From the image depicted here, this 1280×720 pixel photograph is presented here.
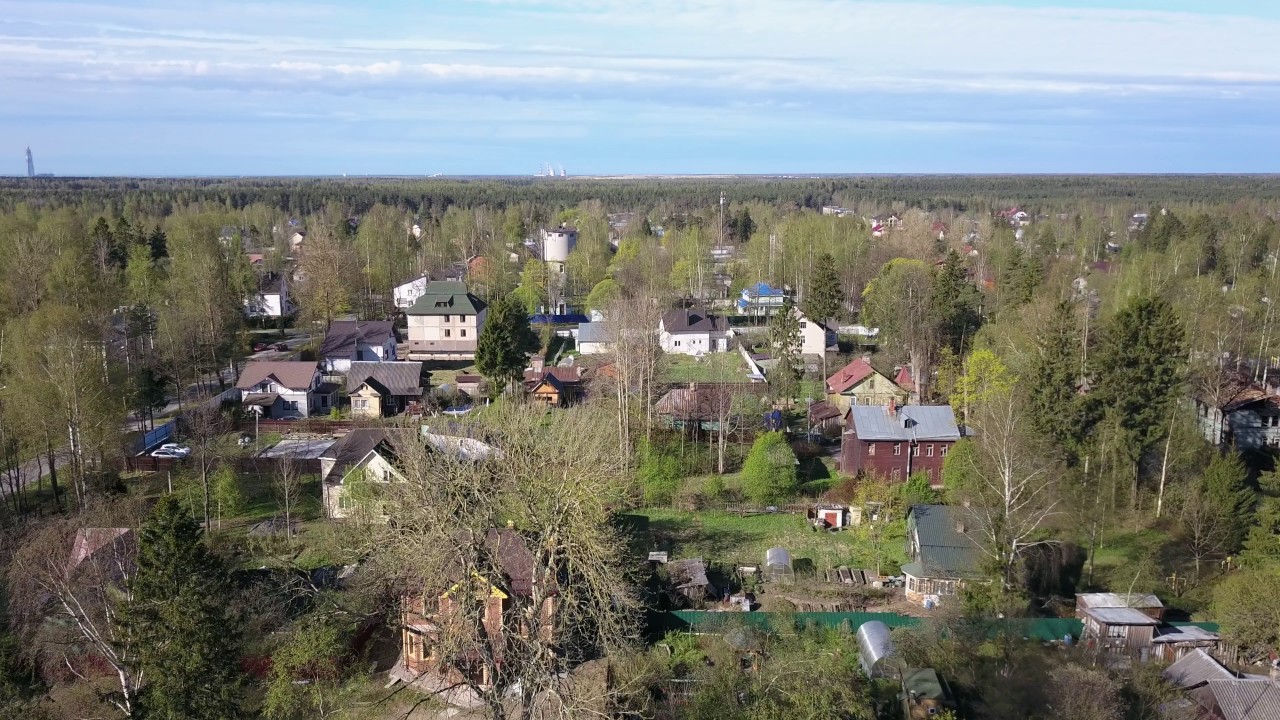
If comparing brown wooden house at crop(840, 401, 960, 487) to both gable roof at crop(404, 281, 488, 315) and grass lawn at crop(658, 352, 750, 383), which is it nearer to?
grass lawn at crop(658, 352, 750, 383)

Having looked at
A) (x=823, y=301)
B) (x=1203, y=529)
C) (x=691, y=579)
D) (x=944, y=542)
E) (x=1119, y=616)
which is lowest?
(x=691, y=579)

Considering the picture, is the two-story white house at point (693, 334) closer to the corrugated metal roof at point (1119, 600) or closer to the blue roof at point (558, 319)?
the blue roof at point (558, 319)

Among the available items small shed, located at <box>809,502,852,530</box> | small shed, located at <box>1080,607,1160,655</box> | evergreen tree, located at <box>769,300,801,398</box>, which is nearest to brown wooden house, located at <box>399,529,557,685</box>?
small shed, located at <box>809,502,852,530</box>

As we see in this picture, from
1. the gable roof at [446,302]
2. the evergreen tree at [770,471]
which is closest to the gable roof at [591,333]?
the gable roof at [446,302]

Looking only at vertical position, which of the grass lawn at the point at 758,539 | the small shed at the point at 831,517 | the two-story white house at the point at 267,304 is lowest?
the grass lawn at the point at 758,539

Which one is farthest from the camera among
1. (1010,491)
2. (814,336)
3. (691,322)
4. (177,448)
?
(691,322)

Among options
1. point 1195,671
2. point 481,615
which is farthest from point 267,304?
point 1195,671

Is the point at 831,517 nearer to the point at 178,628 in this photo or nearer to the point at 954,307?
the point at 178,628
